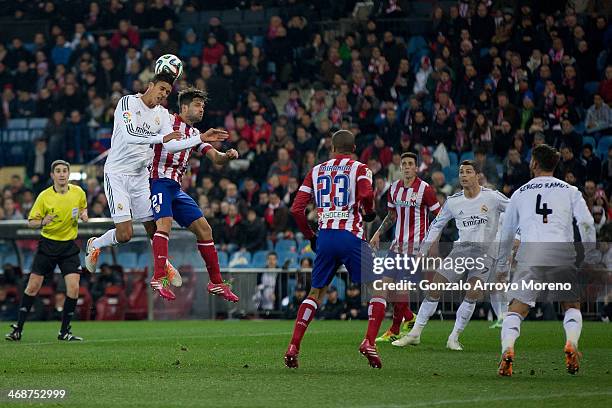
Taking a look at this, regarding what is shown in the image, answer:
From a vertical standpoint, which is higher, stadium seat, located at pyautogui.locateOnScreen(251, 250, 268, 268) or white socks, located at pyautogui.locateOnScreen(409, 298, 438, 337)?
stadium seat, located at pyautogui.locateOnScreen(251, 250, 268, 268)

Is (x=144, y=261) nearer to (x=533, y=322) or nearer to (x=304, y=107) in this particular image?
(x=304, y=107)

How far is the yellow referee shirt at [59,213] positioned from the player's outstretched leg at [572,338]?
7682mm

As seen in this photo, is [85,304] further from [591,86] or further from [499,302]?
[591,86]

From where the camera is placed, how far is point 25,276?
22.1m

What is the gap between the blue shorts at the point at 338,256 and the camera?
34.3 ft

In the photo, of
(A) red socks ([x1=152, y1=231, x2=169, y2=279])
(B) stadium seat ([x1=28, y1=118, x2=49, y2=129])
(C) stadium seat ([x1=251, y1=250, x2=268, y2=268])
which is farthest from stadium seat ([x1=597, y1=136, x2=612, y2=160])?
(B) stadium seat ([x1=28, y1=118, x2=49, y2=129])

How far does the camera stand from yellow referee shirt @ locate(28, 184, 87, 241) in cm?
1538

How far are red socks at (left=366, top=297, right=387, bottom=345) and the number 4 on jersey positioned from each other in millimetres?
1750

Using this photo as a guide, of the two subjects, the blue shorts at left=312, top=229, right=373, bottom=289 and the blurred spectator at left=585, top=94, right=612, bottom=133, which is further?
the blurred spectator at left=585, top=94, right=612, bottom=133

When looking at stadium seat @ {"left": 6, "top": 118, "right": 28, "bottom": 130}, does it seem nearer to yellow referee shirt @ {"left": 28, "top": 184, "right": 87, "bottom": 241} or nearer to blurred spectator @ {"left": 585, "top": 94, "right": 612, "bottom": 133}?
yellow referee shirt @ {"left": 28, "top": 184, "right": 87, "bottom": 241}

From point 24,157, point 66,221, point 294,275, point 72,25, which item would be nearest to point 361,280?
point 66,221

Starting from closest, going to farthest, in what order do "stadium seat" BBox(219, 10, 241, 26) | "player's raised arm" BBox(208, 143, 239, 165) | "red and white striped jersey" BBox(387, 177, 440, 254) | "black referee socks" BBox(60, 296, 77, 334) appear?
1. "player's raised arm" BBox(208, 143, 239, 165)
2. "red and white striped jersey" BBox(387, 177, 440, 254)
3. "black referee socks" BBox(60, 296, 77, 334)
4. "stadium seat" BBox(219, 10, 241, 26)

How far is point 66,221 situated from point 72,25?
16.1 meters

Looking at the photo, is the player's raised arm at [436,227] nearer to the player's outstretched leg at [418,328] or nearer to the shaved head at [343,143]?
the player's outstretched leg at [418,328]
